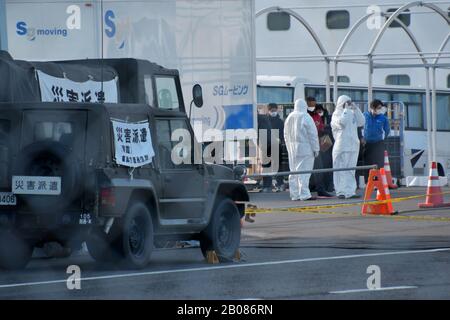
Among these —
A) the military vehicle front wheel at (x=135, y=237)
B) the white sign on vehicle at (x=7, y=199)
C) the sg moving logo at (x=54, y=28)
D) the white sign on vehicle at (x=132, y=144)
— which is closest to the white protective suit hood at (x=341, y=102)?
the sg moving logo at (x=54, y=28)

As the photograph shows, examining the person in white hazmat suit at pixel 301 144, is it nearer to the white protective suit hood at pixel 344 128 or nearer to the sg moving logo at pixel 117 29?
the white protective suit hood at pixel 344 128

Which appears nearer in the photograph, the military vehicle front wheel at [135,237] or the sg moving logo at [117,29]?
the military vehicle front wheel at [135,237]

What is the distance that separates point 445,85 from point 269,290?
2519cm

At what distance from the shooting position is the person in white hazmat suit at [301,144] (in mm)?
21875

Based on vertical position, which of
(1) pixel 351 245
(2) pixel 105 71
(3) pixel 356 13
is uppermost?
(3) pixel 356 13

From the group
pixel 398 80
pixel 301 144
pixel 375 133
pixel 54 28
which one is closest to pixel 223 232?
pixel 54 28

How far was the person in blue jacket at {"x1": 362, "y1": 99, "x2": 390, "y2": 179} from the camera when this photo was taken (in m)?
24.4

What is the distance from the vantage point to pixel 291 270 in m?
11.9

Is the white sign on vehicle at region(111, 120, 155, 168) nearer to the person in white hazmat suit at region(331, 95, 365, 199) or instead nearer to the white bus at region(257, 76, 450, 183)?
the person in white hazmat suit at region(331, 95, 365, 199)

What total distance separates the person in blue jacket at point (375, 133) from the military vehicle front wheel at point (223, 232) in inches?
440

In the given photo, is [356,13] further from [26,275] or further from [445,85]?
[26,275]

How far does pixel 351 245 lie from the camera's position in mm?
14406

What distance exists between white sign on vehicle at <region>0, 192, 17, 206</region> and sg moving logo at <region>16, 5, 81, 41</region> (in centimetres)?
714
